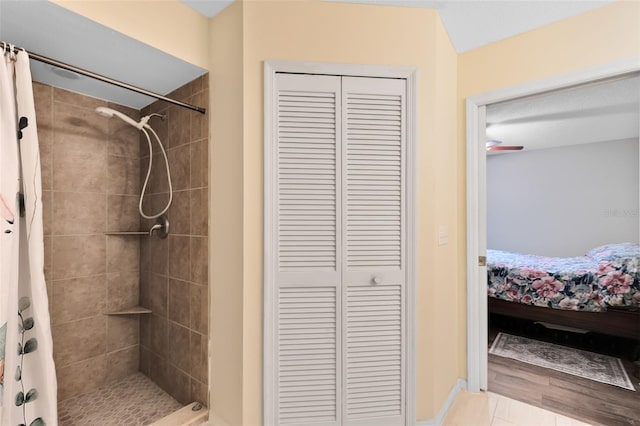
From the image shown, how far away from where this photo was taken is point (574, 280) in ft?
9.01

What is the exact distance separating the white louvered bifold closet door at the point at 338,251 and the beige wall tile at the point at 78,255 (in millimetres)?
1369

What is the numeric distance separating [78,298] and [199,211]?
1.06m

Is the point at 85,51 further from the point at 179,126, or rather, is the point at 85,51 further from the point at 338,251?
the point at 338,251

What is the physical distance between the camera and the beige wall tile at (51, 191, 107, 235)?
1848mm

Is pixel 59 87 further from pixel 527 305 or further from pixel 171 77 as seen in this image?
pixel 527 305

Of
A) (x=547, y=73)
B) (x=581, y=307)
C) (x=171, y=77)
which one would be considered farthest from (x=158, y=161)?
(x=581, y=307)

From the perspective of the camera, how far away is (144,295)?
2.14m

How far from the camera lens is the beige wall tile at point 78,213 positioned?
1.85m

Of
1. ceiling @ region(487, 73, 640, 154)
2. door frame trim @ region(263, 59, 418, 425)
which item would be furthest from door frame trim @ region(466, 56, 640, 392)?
door frame trim @ region(263, 59, 418, 425)

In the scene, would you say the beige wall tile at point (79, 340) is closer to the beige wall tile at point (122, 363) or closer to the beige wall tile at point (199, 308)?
the beige wall tile at point (122, 363)

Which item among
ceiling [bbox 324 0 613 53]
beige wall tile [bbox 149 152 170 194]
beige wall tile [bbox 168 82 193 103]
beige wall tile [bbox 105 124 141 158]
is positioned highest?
ceiling [bbox 324 0 613 53]

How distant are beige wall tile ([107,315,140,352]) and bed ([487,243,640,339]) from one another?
3335 mm

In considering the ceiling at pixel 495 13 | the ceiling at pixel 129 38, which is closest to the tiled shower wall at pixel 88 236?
the ceiling at pixel 129 38

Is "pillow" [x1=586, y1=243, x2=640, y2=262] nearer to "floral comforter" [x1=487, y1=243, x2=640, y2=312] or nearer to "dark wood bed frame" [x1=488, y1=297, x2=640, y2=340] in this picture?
"floral comforter" [x1=487, y1=243, x2=640, y2=312]
